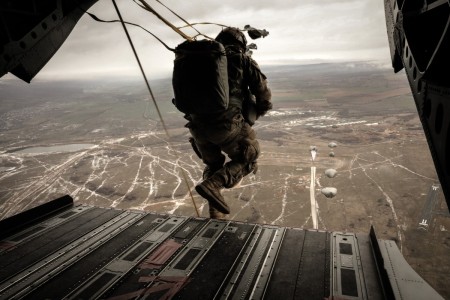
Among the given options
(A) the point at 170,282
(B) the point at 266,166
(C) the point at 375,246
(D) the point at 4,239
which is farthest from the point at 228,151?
(B) the point at 266,166

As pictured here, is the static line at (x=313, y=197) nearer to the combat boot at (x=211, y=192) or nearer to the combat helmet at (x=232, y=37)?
the combat boot at (x=211, y=192)

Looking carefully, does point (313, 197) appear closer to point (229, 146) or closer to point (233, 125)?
point (229, 146)

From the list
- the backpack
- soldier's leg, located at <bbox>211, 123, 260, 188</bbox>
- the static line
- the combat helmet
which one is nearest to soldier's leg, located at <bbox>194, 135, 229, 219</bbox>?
soldier's leg, located at <bbox>211, 123, 260, 188</bbox>

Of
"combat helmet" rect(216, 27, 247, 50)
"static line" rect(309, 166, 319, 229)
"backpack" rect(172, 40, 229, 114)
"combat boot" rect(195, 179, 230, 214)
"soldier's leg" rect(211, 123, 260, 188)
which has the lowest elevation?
"static line" rect(309, 166, 319, 229)

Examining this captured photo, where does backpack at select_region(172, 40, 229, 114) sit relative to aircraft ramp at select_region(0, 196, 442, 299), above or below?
above

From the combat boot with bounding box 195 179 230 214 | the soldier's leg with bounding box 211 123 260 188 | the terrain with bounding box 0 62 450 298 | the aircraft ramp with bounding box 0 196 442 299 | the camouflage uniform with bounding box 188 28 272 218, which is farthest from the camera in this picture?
the terrain with bounding box 0 62 450 298

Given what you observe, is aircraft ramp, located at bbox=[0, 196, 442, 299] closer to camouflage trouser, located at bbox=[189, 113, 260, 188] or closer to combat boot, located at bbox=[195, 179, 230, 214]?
combat boot, located at bbox=[195, 179, 230, 214]

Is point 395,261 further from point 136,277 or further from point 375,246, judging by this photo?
point 136,277
